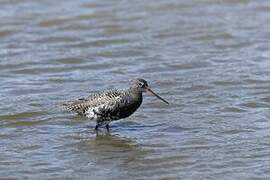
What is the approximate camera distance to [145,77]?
44.2 ft

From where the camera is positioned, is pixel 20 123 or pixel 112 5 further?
pixel 112 5

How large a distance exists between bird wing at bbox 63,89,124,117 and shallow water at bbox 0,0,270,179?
0.29 m

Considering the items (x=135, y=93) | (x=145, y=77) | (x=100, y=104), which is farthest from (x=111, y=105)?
(x=145, y=77)

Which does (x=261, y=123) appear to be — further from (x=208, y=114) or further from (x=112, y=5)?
(x=112, y=5)

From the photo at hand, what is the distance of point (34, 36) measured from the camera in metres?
16.1

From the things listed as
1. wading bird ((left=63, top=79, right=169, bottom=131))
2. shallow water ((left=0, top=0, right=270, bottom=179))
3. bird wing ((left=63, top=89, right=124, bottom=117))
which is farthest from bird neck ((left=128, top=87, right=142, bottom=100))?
shallow water ((left=0, top=0, right=270, bottom=179))

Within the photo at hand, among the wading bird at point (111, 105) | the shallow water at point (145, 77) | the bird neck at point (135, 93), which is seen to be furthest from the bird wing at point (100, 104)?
the shallow water at point (145, 77)

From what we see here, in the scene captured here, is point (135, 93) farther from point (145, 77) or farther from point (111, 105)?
point (145, 77)

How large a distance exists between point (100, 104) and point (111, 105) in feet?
0.46

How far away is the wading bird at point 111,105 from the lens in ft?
35.0

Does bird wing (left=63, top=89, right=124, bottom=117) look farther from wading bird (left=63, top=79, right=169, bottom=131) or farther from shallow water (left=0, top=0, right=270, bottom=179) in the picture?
shallow water (left=0, top=0, right=270, bottom=179)

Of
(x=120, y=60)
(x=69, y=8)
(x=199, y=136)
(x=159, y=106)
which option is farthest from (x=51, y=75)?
(x=69, y=8)

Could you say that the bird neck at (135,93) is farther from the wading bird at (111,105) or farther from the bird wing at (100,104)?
the bird wing at (100,104)

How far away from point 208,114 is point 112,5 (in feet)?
25.0
